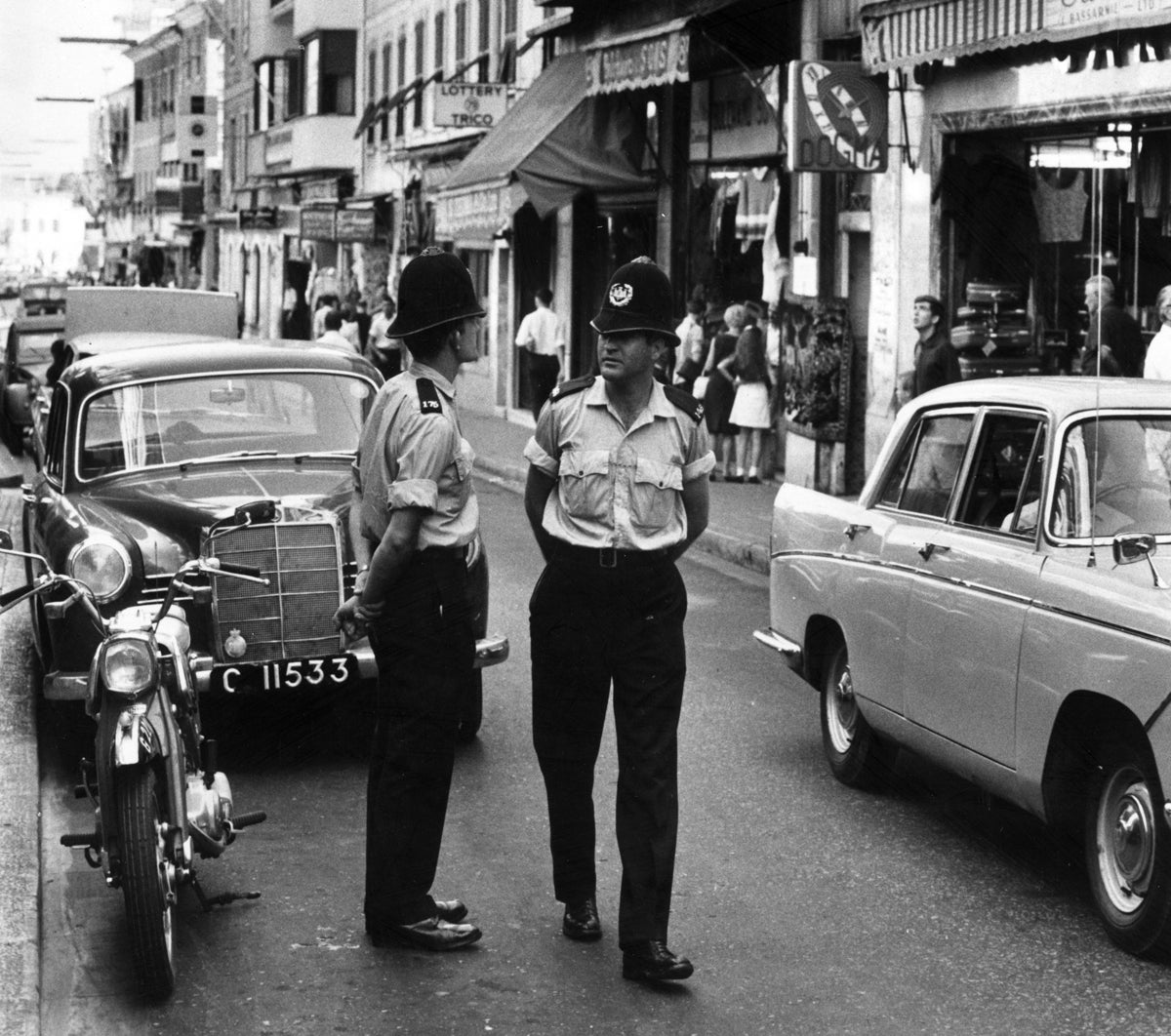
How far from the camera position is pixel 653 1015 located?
5.41 m

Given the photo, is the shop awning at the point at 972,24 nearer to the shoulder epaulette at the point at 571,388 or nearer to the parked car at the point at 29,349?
the shoulder epaulette at the point at 571,388

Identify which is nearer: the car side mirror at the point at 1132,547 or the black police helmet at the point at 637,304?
the black police helmet at the point at 637,304

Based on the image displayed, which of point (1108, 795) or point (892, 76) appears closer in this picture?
point (1108, 795)

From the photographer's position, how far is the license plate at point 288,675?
8188 millimetres

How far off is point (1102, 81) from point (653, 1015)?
1149cm

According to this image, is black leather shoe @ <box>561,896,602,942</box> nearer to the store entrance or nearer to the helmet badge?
the helmet badge

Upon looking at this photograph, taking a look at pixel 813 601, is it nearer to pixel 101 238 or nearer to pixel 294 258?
pixel 294 258

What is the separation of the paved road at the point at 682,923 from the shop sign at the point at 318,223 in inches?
1442

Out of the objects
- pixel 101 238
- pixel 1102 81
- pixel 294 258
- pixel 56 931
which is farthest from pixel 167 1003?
pixel 101 238

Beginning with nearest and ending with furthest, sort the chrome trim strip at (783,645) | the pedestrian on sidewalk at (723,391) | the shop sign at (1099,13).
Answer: the chrome trim strip at (783,645) → the shop sign at (1099,13) → the pedestrian on sidewalk at (723,391)

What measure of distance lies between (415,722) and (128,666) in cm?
78

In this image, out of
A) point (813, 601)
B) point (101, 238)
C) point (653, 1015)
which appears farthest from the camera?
point (101, 238)

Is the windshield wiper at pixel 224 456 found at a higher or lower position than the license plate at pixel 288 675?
higher

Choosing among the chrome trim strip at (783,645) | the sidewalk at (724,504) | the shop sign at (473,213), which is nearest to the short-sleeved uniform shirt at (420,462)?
the chrome trim strip at (783,645)
